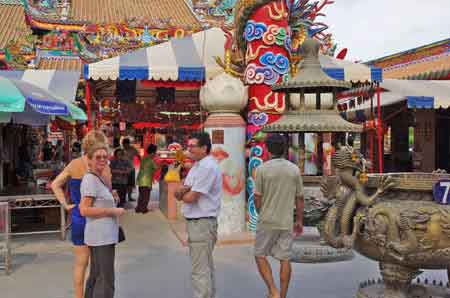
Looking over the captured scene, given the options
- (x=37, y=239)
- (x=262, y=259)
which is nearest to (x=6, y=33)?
(x=37, y=239)

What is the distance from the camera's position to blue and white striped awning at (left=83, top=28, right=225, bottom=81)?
9398 millimetres

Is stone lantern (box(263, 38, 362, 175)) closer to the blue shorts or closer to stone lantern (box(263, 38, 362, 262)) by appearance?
stone lantern (box(263, 38, 362, 262))

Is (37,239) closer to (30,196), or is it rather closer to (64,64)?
(30,196)

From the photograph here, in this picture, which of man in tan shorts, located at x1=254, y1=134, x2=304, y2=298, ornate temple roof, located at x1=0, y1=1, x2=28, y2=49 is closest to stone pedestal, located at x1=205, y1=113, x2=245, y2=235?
man in tan shorts, located at x1=254, y1=134, x2=304, y2=298

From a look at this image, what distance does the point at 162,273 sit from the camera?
Result: 20.7ft

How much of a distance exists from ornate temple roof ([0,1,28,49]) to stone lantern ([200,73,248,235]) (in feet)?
61.3

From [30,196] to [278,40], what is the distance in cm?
475

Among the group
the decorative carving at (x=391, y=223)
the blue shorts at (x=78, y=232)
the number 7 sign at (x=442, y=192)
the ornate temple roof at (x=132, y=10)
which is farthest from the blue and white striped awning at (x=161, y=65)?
the ornate temple roof at (x=132, y=10)

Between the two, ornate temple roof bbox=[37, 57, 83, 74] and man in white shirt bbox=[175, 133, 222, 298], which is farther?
ornate temple roof bbox=[37, 57, 83, 74]

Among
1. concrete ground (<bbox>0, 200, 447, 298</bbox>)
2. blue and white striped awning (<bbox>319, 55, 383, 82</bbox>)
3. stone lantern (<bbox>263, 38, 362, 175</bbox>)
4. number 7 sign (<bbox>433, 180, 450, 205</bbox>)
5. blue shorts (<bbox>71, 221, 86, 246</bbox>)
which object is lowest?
concrete ground (<bbox>0, 200, 447, 298</bbox>)

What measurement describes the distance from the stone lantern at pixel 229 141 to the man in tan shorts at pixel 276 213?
3370 mm

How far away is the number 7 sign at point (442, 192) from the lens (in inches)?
159

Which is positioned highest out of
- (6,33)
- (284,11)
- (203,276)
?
(6,33)

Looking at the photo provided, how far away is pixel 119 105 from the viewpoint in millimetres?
14094
